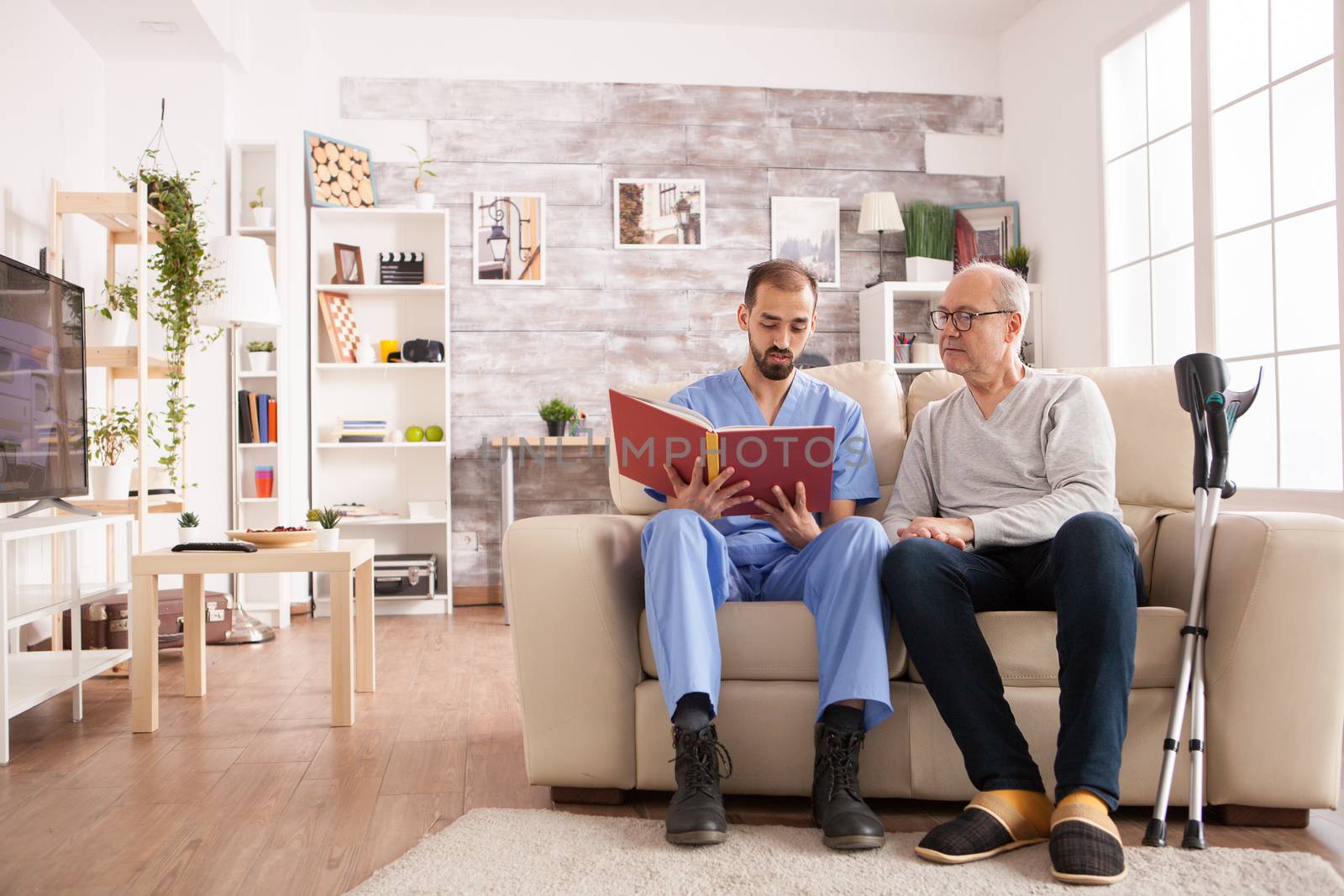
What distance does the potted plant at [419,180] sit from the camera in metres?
4.89

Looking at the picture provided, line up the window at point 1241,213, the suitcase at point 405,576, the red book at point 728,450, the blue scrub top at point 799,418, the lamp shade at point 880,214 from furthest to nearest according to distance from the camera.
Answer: the lamp shade at point 880,214 < the suitcase at point 405,576 < the window at point 1241,213 < the blue scrub top at point 799,418 < the red book at point 728,450

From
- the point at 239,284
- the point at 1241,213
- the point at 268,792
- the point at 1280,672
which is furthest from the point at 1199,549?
the point at 239,284

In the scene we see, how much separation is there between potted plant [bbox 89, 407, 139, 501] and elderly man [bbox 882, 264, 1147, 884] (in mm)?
2690

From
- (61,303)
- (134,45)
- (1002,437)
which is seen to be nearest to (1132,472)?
(1002,437)

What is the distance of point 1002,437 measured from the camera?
209cm

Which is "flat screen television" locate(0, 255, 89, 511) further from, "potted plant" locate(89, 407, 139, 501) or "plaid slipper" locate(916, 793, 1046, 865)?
"plaid slipper" locate(916, 793, 1046, 865)

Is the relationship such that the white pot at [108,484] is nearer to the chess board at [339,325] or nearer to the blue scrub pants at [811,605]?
the chess board at [339,325]

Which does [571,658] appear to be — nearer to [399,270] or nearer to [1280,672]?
[1280,672]

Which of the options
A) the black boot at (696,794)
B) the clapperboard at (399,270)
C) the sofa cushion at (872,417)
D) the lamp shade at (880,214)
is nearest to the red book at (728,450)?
the sofa cushion at (872,417)

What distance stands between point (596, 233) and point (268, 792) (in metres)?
3.57

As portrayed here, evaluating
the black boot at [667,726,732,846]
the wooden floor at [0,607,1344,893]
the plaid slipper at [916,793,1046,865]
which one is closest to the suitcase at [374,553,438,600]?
the wooden floor at [0,607,1344,893]

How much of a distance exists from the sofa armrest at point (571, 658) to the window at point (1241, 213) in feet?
8.57

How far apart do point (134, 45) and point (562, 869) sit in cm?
413

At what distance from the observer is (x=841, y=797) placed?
5.72ft
